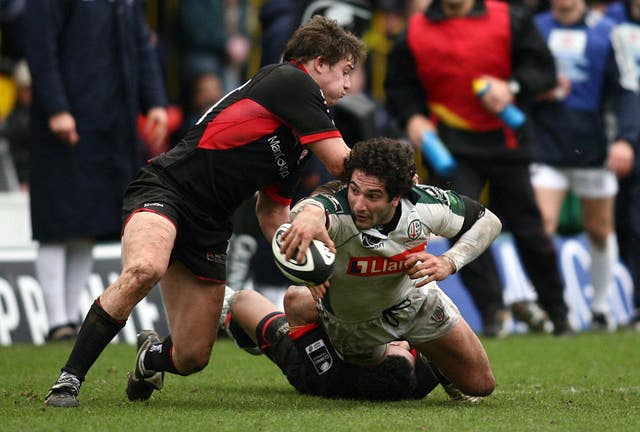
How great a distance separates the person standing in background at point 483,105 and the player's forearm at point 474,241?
3373 mm

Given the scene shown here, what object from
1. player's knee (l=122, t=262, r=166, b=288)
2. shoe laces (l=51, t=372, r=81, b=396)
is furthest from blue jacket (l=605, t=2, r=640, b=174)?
shoe laces (l=51, t=372, r=81, b=396)

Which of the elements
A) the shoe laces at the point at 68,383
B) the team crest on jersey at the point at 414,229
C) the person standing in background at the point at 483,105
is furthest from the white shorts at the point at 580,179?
the shoe laces at the point at 68,383

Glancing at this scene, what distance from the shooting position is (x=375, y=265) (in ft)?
18.5

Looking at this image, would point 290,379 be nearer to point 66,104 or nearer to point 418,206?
point 418,206

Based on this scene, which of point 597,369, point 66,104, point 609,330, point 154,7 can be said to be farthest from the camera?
point 154,7

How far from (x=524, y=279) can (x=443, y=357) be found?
519 cm

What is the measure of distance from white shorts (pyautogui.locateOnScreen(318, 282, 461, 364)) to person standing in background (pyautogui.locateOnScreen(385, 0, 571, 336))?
3468mm

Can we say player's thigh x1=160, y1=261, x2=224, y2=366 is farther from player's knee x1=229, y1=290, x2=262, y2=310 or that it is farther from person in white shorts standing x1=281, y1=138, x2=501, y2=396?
person in white shorts standing x1=281, y1=138, x2=501, y2=396

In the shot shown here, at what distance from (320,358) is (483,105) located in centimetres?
376

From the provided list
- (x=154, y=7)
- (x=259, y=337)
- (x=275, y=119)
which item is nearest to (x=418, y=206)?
(x=275, y=119)

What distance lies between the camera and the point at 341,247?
18.4 feet

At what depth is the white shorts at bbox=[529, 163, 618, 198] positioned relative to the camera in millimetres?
10469

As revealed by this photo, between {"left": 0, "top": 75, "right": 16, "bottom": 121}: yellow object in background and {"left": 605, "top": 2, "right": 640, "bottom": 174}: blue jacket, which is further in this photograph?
{"left": 0, "top": 75, "right": 16, "bottom": 121}: yellow object in background

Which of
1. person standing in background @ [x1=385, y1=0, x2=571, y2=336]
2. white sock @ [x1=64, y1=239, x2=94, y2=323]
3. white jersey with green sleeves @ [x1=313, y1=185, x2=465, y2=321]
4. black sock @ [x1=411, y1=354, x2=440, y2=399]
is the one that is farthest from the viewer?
person standing in background @ [x1=385, y1=0, x2=571, y2=336]
